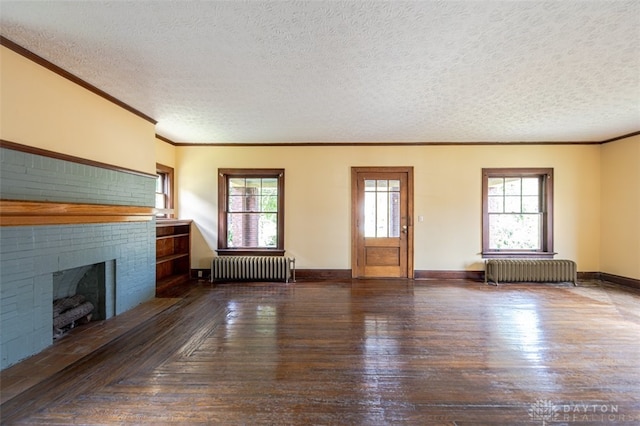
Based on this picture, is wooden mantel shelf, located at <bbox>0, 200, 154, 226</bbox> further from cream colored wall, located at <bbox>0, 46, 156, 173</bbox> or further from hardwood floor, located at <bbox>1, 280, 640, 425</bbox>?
hardwood floor, located at <bbox>1, 280, 640, 425</bbox>

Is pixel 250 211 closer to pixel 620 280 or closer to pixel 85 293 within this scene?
pixel 85 293

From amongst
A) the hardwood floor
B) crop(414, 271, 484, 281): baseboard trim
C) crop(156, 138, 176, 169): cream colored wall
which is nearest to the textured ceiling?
crop(156, 138, 176, 169): cream colored wall

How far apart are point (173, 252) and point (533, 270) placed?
268 inches

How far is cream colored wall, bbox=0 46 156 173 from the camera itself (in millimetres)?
2342

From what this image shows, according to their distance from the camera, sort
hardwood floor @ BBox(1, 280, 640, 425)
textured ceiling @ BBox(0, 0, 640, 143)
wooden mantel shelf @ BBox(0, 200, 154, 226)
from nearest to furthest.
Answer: hardwood floor @ BBox(1, 280, 640, 425) < textured ceiling @ BBox(0, 0, 640, 143) < wooden mantel shelf @ BBox(0, 200, 154, 226)

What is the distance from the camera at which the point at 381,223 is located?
5559mm

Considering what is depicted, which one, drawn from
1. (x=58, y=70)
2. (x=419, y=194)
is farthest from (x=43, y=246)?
(x=419, y=194)

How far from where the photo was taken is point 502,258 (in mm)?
5422

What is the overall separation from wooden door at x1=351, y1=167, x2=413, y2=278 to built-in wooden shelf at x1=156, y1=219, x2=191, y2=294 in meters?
3.29

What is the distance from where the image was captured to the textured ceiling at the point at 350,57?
194 centimetres

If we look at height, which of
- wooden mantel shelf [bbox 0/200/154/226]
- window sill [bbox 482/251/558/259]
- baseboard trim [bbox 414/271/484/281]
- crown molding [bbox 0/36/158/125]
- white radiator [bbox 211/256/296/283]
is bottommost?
baseboard trim [bbox 414/271/484/281]

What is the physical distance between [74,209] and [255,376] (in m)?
2.43

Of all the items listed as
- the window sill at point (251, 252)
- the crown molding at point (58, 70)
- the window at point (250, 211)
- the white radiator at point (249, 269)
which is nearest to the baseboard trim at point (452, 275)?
the white radiator at point (249, 269)

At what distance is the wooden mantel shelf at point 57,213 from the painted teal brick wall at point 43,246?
8cm
